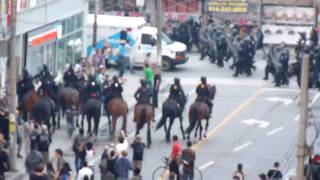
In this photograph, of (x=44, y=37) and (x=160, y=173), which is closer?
(x=160, y=173)

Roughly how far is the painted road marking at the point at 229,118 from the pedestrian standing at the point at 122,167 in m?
7.29

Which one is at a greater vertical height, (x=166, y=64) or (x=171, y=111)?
(x=166, y=64)

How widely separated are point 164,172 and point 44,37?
13897 millimetres

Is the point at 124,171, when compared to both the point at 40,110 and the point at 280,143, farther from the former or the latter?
the point at 280,143

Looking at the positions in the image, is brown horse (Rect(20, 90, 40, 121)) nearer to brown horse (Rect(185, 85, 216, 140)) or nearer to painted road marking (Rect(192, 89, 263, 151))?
brown horse (Rect(185, 85, 216, 140))

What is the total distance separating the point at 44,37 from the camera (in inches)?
2066

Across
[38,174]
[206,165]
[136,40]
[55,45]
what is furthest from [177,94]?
[136,40]

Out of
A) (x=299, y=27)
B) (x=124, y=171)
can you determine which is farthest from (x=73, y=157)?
(x=299, y=27)

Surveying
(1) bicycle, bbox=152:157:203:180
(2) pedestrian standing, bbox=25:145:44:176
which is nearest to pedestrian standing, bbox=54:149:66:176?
(2) pedestrian standing, bbox=25:145:44:176

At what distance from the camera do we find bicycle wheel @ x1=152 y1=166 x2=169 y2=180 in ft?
129

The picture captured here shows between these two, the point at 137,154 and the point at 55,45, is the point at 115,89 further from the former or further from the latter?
the point at 55,45

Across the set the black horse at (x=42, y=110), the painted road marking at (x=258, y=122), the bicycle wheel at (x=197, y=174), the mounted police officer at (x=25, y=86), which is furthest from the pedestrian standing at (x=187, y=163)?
the painted road marking at (x=258, y=122)

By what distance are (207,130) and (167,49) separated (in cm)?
1362

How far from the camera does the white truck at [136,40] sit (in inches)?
2362
